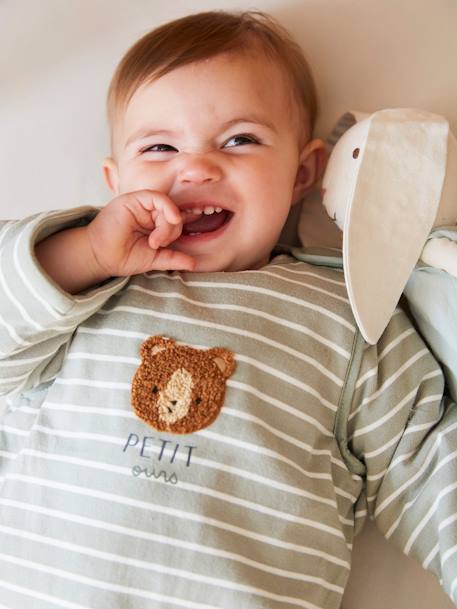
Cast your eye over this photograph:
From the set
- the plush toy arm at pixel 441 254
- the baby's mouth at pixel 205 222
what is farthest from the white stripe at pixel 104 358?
the plush toy arm at pixel 441 254

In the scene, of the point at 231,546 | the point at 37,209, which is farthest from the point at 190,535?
the point at 37,209

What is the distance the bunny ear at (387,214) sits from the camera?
86cm

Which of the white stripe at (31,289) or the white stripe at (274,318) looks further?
the white stripe at (274,318)

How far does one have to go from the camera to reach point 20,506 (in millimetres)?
822

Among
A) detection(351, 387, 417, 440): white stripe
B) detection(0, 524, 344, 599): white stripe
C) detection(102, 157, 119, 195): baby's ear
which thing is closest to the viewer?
detection(0, 524, 344, 599): white stripe

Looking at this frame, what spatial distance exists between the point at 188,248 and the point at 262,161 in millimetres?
169

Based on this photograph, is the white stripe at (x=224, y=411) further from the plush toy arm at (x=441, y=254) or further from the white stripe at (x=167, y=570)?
the plush toy arm at (x=441, y=254)

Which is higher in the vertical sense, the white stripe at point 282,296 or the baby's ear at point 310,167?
the baby's ear at point 310,167

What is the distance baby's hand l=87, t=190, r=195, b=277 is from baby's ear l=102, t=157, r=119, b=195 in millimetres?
181

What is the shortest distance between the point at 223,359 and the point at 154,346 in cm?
9

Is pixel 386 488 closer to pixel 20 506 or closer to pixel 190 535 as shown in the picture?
pixel 190 535

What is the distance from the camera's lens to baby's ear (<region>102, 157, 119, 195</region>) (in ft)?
3.38

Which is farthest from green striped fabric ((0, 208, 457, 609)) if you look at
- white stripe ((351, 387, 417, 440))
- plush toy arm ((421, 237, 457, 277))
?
plush toy arm ((421, 237, 457, 277))

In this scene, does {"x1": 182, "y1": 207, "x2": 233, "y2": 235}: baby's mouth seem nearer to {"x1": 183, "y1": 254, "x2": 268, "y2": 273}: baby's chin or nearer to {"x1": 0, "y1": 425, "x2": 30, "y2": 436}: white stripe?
{"x1": 183, "y1": 254, "x2": 268, "y2": 273}: baby's chin
